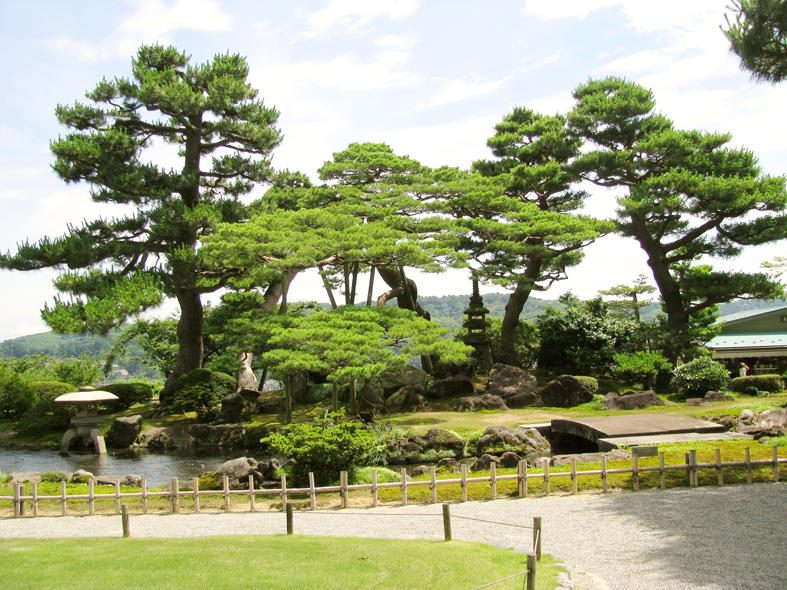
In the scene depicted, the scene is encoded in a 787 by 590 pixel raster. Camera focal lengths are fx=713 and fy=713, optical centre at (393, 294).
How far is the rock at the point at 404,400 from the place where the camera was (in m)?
24.4

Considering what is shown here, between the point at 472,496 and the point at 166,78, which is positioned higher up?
the point at 166,78

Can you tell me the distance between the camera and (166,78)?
2661cm

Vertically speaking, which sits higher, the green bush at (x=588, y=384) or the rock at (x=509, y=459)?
the green bush at (x=588, y=384)

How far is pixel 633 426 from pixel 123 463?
13.7m

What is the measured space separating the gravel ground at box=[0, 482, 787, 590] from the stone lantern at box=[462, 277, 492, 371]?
17243 mm

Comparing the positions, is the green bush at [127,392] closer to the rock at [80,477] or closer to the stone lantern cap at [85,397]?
the stone lantern cap at [85,397]

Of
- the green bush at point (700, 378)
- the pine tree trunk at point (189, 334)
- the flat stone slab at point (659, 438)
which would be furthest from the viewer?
the pine tree trunk at point (189, 334)

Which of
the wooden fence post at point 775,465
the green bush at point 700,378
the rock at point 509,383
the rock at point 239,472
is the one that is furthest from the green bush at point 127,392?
the wooden fence post at point 775,465

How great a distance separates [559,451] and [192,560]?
12.8 m

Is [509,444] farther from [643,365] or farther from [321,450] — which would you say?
[643,365]

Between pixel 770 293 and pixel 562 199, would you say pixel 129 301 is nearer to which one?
pixel 562 199

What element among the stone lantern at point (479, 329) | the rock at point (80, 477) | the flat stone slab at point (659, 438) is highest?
the stone lantern at point (479, 329)

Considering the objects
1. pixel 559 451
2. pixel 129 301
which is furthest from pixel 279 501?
pixel 129 301

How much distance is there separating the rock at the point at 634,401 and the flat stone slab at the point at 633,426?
10.9 feet
